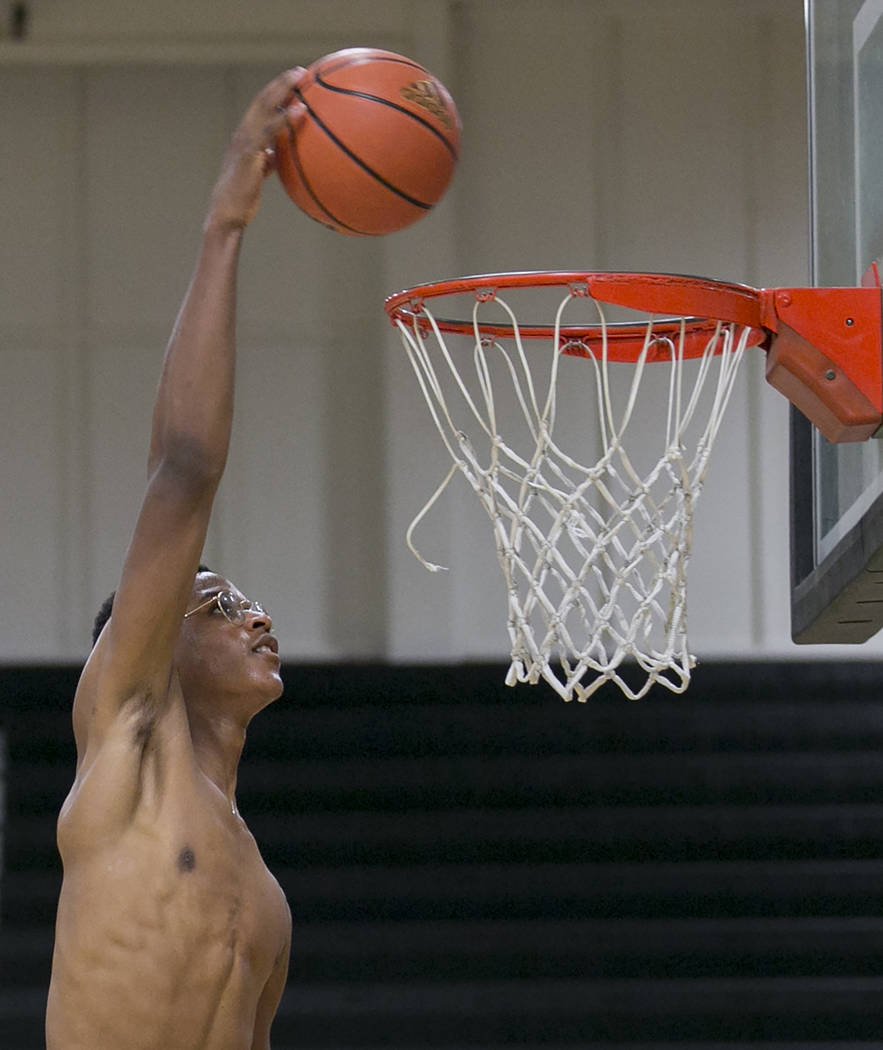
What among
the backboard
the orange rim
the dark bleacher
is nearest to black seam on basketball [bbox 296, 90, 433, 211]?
the orange rim

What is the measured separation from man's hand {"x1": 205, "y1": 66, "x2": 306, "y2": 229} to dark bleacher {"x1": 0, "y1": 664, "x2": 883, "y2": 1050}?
4705 millimetres

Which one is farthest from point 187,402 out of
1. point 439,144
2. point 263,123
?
point 439,144

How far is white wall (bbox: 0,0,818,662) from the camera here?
23.8 feet

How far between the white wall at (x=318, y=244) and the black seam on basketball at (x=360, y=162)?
473 cm

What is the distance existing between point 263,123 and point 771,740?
5050 mm

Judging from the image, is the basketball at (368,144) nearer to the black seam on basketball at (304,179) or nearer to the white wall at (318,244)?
the black seam on basketball at (304,179)

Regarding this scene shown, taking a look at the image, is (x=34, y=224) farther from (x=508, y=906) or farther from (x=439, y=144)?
(x=439, y=144)

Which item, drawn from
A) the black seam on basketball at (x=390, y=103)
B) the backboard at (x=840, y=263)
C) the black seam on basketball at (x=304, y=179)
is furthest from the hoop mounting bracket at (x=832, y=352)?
the black seam on basketball at (x=304, y=179)

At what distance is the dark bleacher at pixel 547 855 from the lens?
632 centimetres

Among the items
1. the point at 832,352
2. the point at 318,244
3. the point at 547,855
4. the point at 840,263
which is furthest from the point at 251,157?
the point at 318,244

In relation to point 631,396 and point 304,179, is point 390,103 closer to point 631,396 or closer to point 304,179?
point 304,179

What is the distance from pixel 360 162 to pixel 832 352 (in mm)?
851

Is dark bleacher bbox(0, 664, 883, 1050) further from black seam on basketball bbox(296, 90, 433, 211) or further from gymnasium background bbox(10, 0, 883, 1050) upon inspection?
black seam on basketball bbox(296, 90, 433, 211)

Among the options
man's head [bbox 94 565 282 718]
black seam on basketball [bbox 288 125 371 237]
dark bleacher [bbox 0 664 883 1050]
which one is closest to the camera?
black seam on basketball [bbox 288 125 371 237]
